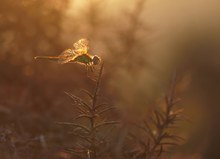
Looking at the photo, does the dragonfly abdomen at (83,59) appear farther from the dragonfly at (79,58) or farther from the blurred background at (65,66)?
the blurred background at (65,66)

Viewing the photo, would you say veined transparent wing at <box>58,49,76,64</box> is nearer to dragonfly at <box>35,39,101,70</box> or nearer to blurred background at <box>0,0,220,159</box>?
dragonfly at <box>35,39,101,70</box>

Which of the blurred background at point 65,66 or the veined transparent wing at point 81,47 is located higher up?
the blurred background at point 65,66

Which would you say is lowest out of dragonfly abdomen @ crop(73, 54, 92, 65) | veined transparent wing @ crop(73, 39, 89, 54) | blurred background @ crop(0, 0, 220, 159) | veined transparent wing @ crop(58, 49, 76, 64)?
dragonfly abdomen @ crop(73, 54, 92, 65)

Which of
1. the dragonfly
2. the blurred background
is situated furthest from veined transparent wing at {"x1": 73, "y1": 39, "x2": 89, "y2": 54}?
the blurred background

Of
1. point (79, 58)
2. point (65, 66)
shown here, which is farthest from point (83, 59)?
point (65, 66)

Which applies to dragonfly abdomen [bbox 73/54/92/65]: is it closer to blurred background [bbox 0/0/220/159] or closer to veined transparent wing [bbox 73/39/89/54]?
veined transparent wing [bbox 73/39/89/54]

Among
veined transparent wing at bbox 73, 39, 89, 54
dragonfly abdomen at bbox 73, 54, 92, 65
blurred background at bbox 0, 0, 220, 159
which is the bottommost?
dragonfly abdomen at bbox 73, 54, 92, 65

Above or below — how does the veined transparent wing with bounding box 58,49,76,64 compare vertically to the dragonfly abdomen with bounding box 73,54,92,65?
above

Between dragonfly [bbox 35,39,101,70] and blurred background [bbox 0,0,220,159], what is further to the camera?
blurred background [bbox 0,0,220,159]

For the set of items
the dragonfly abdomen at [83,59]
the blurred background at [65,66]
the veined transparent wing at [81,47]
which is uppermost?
the blurred background at [65,66]

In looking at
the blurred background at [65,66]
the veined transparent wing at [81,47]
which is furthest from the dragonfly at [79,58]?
the blurred background at [65,66]

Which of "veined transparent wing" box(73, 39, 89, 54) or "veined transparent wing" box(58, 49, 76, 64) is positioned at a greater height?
"veined transparent wing" box(73, 39, 89, 54)

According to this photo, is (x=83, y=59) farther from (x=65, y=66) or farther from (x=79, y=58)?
(x=65, y=66)
